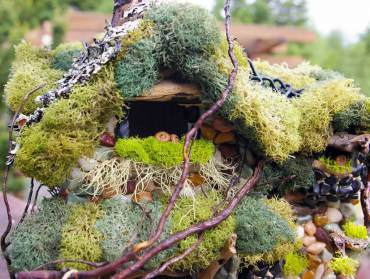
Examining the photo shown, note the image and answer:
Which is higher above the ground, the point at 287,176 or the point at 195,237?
the point at 287,176

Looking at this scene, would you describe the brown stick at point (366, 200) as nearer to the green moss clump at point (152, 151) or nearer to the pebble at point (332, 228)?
the pebble at point (332, 228)

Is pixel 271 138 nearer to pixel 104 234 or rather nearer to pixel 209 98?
pixel 209 98

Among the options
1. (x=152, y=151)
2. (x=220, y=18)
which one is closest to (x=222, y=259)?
(x=152, y=151)

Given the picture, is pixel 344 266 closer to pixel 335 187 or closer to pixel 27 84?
pixel 335 187

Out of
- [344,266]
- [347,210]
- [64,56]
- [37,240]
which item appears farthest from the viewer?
[64,56]

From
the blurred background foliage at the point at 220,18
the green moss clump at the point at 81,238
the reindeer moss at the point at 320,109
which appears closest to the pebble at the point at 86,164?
the green moss clump at the point at 81,238

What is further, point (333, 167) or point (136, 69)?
point (333, 167)

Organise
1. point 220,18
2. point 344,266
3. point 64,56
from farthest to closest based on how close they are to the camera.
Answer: point 220,18 < point 64,56 < point 344,266
